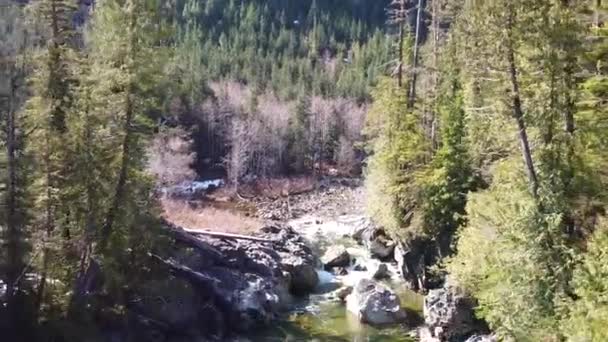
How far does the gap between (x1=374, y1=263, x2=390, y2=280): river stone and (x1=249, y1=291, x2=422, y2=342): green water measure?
434cm

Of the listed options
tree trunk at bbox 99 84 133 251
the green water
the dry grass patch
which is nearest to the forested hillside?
tree trunk at bbox 99 84 133 251

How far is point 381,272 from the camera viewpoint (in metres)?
36.1

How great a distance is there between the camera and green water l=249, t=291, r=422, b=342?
27.8 meters

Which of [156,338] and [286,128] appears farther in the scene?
[286,128]

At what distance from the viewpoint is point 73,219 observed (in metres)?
23.5

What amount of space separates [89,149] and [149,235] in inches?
159

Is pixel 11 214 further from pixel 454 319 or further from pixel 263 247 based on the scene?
pixel 263 247

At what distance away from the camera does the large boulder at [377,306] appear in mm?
29312

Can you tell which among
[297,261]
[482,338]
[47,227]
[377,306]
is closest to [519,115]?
[482,338]

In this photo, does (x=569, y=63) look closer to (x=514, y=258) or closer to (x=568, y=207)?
(x=568, y=207)

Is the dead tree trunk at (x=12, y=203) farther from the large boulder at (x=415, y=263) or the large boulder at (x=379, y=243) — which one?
the large boulder at (x=379, y=243)

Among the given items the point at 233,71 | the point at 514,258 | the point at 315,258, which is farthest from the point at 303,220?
the point at 233,71


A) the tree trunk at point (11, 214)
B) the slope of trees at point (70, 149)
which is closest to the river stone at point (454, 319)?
the slope of trees at point (70, 149)

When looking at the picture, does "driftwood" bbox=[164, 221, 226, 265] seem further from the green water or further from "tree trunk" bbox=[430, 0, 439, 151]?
"tree trunk" bbox=[430, 0, 439, 151]
